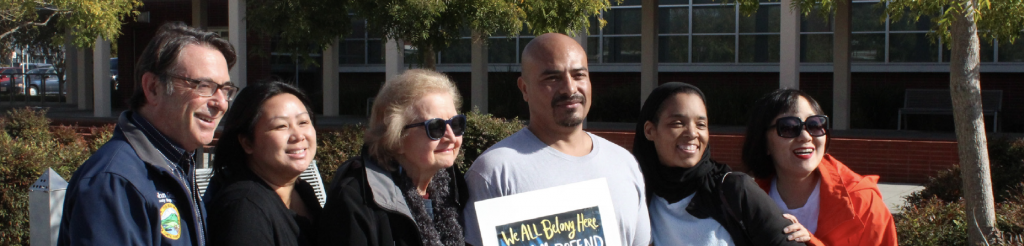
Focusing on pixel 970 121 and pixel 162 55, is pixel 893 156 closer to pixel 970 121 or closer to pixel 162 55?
pixel 970 121

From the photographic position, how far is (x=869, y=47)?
16375mm

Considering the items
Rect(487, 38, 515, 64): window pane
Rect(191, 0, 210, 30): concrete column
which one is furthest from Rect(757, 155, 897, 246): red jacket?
Rect(487, 38, 515, 64): window pane

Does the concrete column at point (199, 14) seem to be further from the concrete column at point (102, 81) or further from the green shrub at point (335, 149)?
the green shrub at point (335, 149)

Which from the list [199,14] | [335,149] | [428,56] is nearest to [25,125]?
[335,149]

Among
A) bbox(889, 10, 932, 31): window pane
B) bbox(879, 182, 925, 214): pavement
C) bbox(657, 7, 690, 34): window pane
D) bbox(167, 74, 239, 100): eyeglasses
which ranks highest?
bbox(657, 7, 690, 34): window pane

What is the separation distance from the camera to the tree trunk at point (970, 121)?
5.23 metres

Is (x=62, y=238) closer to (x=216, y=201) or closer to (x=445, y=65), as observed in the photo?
(x=216, y=201)

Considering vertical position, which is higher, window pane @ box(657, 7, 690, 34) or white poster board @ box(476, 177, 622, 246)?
window pane @ box(657, 7, 690, 34)

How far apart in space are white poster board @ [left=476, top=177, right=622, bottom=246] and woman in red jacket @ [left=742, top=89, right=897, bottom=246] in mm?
774

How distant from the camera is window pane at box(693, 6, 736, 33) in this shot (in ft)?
56.5

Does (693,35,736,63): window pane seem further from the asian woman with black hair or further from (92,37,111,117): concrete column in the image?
the asian woman with black hair

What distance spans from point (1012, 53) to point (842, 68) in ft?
16.9

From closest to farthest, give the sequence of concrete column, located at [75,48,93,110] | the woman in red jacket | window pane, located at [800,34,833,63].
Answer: the woman in red jacket, window pane, located at [800,34,833,63], concrete column, located at [75,48,93,110]

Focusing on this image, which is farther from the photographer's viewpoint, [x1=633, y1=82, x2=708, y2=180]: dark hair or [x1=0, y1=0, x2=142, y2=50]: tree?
[x1=0, y1=0, x2=142, y2=50]: tree
